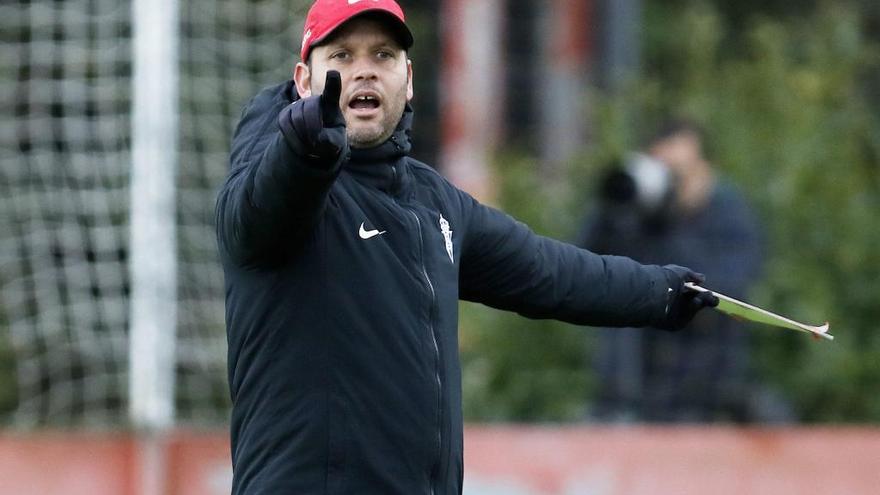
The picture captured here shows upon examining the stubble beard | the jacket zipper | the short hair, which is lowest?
the jacket zipper

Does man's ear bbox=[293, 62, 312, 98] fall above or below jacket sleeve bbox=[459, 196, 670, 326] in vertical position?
above

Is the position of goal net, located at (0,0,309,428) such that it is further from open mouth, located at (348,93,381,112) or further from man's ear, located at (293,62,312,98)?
open mouth, located at (348,93,381,112)

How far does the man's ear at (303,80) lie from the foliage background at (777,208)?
453 centimetres

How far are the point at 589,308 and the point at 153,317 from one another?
10.6ft

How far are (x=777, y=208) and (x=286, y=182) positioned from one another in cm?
566

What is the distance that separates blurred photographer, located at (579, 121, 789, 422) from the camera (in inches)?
312

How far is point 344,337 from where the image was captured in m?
4.02

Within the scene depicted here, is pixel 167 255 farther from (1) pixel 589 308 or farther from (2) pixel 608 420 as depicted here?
(1) pixel 589 308

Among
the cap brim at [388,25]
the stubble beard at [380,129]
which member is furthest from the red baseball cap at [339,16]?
the stubble beard at [380,129]

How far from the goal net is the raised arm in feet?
12.4

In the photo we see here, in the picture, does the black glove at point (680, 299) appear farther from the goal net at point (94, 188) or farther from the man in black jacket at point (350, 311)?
the goal net at point (94, 188)

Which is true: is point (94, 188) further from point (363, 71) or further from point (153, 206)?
point (363, 71)

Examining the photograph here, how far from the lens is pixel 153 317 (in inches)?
295

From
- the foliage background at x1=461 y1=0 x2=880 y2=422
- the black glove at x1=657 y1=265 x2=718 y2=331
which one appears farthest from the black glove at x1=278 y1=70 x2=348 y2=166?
the foliage background at x1=461 y1=0 x2=880 y2=422
